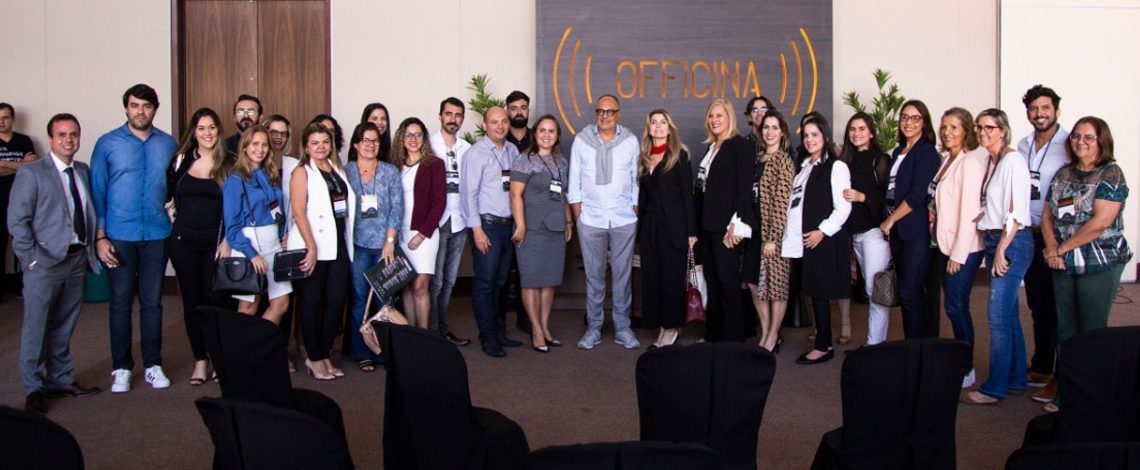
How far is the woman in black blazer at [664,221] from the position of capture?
562 cm

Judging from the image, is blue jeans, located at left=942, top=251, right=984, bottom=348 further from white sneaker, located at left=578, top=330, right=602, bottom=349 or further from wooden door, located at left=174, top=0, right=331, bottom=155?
wooden door, located at left=174, top=0, right=331, bottom=155

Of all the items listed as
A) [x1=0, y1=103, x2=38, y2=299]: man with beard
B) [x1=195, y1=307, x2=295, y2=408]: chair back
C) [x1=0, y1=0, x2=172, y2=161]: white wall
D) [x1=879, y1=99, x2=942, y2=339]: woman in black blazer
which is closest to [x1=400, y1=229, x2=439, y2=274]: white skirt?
[x1=195, y1=307, x2=295, y2=408]: chair back

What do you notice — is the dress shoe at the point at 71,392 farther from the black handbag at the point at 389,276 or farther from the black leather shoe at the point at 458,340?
the black leather shoe at the point at 458,340

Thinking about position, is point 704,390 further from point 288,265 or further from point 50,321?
point 50,321

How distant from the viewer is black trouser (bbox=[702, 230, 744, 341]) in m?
5.61

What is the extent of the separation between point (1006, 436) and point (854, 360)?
6.00 feet

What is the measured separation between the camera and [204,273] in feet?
15.9

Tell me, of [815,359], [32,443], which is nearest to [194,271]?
[32,443]

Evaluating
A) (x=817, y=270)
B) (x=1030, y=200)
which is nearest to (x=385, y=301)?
(x=817, y=270)

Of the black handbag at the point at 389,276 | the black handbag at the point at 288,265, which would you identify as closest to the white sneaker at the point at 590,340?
the black handbag at the point at 389,276

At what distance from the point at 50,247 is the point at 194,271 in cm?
67

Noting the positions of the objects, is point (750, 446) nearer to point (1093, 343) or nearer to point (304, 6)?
point (1093, 343)

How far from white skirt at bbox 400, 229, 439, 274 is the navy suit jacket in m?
2.57

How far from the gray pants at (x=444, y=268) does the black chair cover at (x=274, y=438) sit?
3.68 meters
